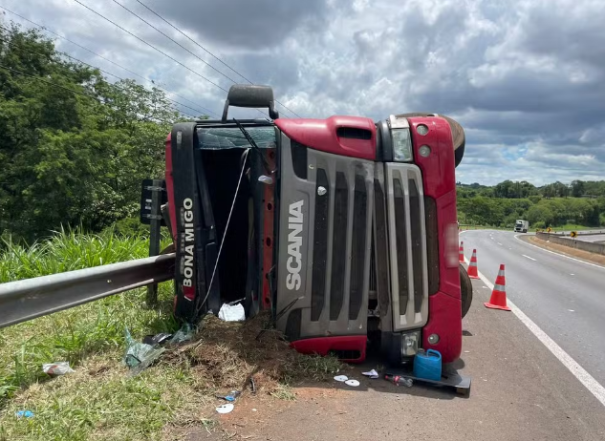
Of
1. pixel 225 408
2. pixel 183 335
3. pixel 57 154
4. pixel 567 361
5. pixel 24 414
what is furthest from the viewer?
pixel 57 154

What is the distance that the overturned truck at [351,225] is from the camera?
389 centimetres

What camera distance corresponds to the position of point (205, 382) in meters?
3.28

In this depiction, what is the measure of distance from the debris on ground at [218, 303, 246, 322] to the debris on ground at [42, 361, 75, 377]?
3.96ft

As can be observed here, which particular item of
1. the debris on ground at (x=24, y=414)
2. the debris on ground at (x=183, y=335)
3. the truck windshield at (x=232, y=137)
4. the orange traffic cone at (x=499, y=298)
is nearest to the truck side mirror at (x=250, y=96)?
the truck windshield at (x=232, y=137)

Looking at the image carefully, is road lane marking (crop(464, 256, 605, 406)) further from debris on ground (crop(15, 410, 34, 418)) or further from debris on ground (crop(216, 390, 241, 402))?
debris on ground (crop(15, 410, 34, 418))

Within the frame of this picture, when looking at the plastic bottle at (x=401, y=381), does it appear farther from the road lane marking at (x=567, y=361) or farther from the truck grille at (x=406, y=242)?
the road lane marking at (x=567, y=361)

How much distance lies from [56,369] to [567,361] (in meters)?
4.74

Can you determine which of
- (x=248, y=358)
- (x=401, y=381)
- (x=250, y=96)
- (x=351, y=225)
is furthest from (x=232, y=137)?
(x=401, y=381)

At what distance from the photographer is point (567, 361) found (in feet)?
16.4

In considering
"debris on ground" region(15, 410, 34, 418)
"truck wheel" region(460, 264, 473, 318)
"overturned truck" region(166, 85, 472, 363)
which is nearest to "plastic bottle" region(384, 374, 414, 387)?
"overturned truck" region(166, 85, 472, 363)

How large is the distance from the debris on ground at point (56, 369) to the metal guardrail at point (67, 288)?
373 mm

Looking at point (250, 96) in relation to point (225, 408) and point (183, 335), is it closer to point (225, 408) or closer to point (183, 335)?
point (183, 335)

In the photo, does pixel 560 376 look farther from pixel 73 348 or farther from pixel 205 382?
pixel 73 348

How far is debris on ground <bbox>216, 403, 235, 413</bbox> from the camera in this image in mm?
2990
